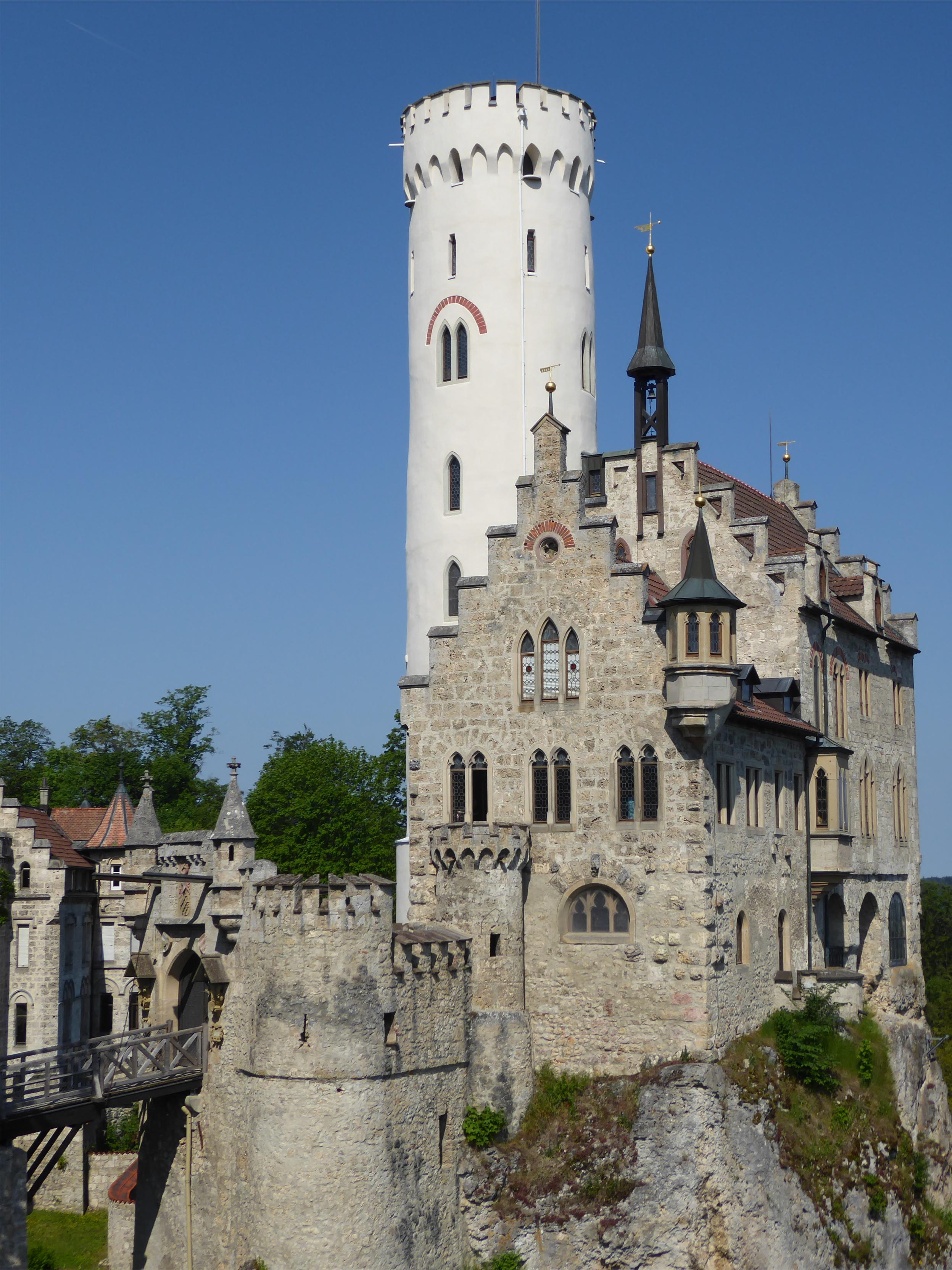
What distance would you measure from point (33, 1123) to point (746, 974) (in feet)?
59.2

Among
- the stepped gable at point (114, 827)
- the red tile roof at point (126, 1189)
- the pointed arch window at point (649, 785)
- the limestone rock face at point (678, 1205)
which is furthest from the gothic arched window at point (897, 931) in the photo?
the stepped gable at point (114, 827)

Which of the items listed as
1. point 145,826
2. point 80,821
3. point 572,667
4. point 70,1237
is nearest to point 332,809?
point 80,821

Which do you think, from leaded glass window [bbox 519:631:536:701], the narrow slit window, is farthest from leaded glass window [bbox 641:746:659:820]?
the narrow slit window

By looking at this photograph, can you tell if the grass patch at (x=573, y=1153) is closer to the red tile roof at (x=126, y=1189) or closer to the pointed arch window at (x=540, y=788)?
the pointed arch window at (x=540, y=788)

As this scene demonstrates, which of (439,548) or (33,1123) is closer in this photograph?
(33,1123)

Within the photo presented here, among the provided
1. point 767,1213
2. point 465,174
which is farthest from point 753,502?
point 767,1213

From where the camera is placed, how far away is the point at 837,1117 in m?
42.2

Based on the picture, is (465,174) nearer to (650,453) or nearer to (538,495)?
(650,453)

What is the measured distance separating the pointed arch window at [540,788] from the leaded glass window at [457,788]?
2.08m

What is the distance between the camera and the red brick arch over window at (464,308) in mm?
51594

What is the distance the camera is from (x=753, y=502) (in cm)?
5169

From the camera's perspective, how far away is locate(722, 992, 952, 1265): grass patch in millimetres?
40156

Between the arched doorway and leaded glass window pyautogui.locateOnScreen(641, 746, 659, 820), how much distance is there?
38.7 feet

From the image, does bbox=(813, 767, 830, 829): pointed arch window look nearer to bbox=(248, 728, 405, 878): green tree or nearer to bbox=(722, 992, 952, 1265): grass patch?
bbox=(722, 992, 952, 1265): grass patch
